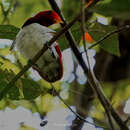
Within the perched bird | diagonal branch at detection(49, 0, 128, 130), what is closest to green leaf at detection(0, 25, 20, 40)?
the perched bird

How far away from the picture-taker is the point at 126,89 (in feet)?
9.05

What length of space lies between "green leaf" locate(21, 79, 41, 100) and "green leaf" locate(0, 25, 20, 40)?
228 mm

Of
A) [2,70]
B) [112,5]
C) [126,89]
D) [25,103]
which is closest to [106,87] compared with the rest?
[126,89]

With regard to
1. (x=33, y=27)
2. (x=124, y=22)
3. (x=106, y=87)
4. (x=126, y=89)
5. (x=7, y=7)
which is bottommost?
(x=126, y=89)

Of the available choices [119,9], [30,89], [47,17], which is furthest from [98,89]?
[47,17]

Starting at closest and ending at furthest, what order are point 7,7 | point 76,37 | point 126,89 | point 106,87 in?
point 76,37 → point 7,7 → point 106,87 → point 126,89

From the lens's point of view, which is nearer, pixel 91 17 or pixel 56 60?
pixel 56 60

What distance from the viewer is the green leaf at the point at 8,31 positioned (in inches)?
54.3

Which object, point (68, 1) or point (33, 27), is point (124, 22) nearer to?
point (68, 1)

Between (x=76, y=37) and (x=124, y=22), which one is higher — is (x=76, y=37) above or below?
above

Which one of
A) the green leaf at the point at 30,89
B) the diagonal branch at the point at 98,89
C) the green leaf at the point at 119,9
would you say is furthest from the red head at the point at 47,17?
the green leaf at the point at 119,9

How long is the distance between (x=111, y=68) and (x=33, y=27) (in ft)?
4.26

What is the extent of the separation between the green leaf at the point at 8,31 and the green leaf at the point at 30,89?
23cm

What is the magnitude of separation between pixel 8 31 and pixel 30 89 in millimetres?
299
